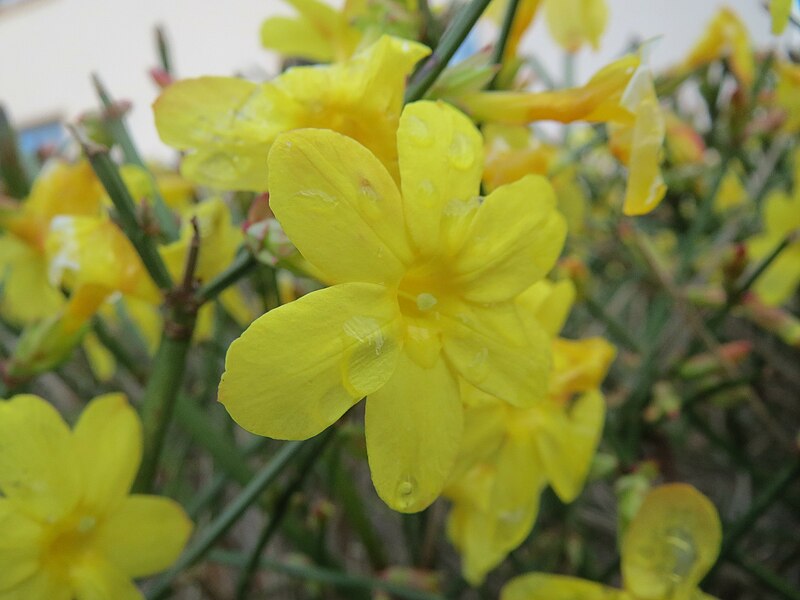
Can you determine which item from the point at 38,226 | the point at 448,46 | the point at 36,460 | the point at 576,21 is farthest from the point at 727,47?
the point at 36,460

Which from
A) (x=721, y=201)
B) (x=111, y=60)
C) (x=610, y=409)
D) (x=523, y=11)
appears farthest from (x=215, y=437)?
(x=111, y=60)

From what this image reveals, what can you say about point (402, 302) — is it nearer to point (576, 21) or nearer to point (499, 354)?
point (499, 354)

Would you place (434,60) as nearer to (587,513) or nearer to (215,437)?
(215,437)

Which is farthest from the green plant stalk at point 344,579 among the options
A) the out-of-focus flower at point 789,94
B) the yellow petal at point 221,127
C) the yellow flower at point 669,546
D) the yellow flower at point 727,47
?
the yellow flower at point 727,47

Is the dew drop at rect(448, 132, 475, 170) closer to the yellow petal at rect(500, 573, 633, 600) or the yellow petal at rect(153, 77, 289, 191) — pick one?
the yellow petal at rect(153, 77, 289, 191)

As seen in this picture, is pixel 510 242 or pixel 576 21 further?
pixel 576 21
